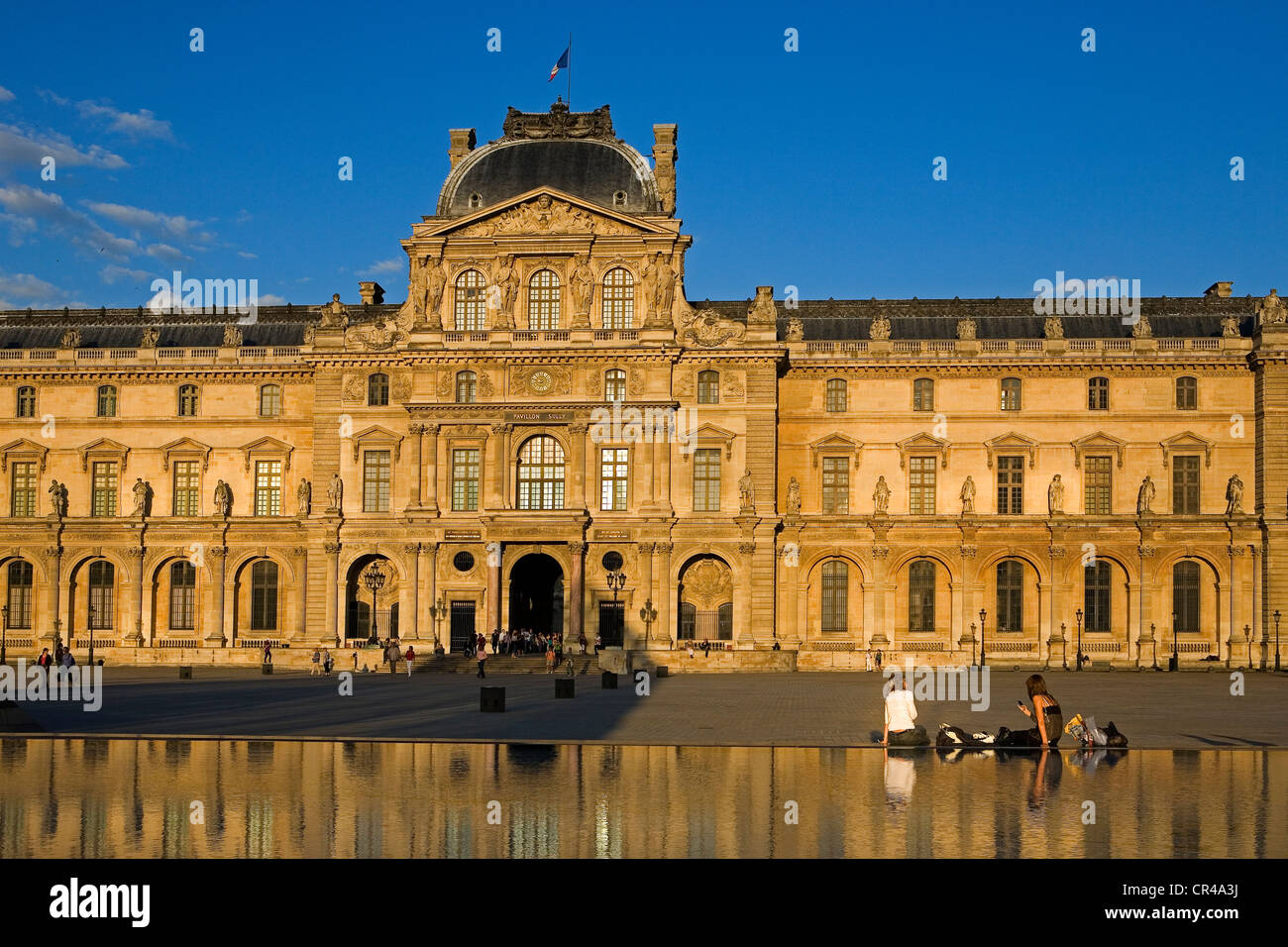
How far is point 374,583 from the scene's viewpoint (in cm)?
5981

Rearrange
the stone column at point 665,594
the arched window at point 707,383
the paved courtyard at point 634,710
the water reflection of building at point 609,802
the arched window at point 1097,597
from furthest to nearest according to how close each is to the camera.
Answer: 1. the arched window at point 1097,597
2. the arched window at point 707,383
3. the stone column at point 665,594
4. the paved courtyard at point 634,710
5. the water reflection of building at point 609,802

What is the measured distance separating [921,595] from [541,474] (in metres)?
18.9

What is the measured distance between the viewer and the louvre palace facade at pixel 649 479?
65438 mm

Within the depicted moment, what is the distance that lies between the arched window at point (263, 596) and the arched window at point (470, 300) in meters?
15.6

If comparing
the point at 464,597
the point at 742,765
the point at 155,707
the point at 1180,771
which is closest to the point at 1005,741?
the point at 1180,771

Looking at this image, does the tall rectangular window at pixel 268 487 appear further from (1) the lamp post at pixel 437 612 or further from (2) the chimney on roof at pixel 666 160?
(2) the chimney on roof at pixel 666 160

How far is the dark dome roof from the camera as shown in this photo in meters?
67.8

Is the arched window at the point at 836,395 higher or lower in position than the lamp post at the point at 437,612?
higher

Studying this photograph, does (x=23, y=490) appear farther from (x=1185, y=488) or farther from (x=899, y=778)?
(x=899, y=778)

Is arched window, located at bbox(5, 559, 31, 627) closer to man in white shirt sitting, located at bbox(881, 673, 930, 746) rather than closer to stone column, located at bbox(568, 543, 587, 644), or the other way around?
stone column, located at bbox(568, 543, 587, 644)

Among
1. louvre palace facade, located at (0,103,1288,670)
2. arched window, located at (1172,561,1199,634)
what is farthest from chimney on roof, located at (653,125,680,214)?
arched window, located at (1172,561,1199,634)

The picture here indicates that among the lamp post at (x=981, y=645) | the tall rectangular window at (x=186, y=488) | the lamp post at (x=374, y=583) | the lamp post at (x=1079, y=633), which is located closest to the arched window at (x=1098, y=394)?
A: the lamp post at (x=1079, y=633)

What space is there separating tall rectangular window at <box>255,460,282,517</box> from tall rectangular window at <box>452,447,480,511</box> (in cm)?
1041
